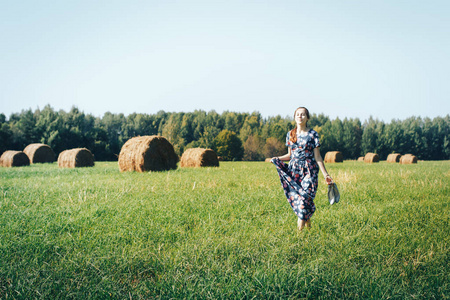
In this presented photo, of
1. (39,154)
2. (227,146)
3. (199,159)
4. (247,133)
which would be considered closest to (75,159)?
(199,159)

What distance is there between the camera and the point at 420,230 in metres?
4.51

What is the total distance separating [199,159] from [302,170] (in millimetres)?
16286

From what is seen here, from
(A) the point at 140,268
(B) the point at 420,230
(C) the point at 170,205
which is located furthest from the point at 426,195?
(A) the point at 140,268

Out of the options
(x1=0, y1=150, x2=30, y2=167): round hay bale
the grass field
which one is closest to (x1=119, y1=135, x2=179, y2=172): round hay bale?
the grass field

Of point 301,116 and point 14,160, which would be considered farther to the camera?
point 14,160

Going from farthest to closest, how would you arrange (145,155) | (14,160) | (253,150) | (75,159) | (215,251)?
(253,150)
(14,160)
(75,159)
(145,155)
(215,251)

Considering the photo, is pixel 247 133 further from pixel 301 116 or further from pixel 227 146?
pixel 301 116

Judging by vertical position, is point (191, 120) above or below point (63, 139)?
above

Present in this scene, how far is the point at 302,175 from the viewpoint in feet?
15.1

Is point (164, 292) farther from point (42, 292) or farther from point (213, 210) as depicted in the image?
point (213, 210)

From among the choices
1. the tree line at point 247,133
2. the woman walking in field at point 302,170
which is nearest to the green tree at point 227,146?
the tree line at point 247,133

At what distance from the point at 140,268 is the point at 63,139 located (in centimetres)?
5099

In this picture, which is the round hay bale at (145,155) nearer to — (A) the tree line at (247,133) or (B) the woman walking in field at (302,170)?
(B) the woman walking in field at (302,170)

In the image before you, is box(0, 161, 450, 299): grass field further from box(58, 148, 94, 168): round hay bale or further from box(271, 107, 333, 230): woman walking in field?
box(58, 148, 94, 168): round hay bale
